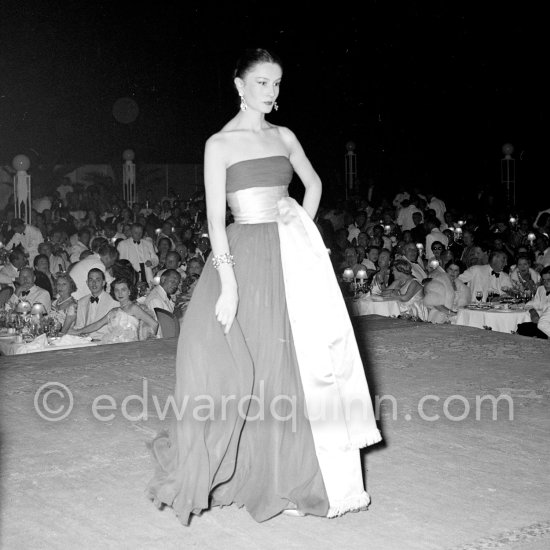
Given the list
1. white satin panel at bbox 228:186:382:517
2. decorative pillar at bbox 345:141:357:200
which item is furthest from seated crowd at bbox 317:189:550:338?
decorative pillar at bbox 345:141:357:200

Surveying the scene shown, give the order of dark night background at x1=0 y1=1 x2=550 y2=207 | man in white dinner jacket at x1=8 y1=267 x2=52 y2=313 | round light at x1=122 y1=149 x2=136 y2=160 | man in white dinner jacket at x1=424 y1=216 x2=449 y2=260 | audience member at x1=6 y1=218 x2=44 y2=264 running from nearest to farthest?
man in white dinner jacket at x1=8 y1=267 x2=52 y2=313 → man in white dinner jacket at x1=424 y1=216 x2=449 y2=260 → audience member at x1=6 y1=218 x2=44 y2=264 → dark night background at x1=0 y1=1 x2=550 y2=207 → round light at x1=122 y1=149 x2=136 y2=160

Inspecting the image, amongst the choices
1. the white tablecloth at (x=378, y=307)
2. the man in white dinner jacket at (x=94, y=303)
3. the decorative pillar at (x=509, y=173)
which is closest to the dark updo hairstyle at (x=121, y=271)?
the man in white dinner jacket at (x=94, y=303)

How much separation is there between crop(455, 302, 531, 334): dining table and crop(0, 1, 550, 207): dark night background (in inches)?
431

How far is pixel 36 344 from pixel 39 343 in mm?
30

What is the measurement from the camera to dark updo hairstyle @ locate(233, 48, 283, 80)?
3150 millimetres

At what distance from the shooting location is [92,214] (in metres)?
14.9

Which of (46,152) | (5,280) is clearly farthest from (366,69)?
(5,280)

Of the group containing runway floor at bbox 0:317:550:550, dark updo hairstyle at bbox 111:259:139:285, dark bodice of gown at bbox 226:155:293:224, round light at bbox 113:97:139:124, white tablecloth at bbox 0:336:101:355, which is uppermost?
round light at bbox 113:97:139:124

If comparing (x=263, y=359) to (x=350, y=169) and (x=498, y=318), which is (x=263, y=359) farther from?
(x=350, y=169)

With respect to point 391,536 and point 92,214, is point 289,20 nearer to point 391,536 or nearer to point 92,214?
point 92,214

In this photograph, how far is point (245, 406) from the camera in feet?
10.5

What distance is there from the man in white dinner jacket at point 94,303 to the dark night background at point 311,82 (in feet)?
36.2

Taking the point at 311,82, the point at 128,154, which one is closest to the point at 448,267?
the point at 311,82

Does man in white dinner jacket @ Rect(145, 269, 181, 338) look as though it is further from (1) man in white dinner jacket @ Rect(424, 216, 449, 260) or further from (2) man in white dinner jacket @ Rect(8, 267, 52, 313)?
(1) man in white dinner jacket @ Rect(424, 216, 449, 260)
